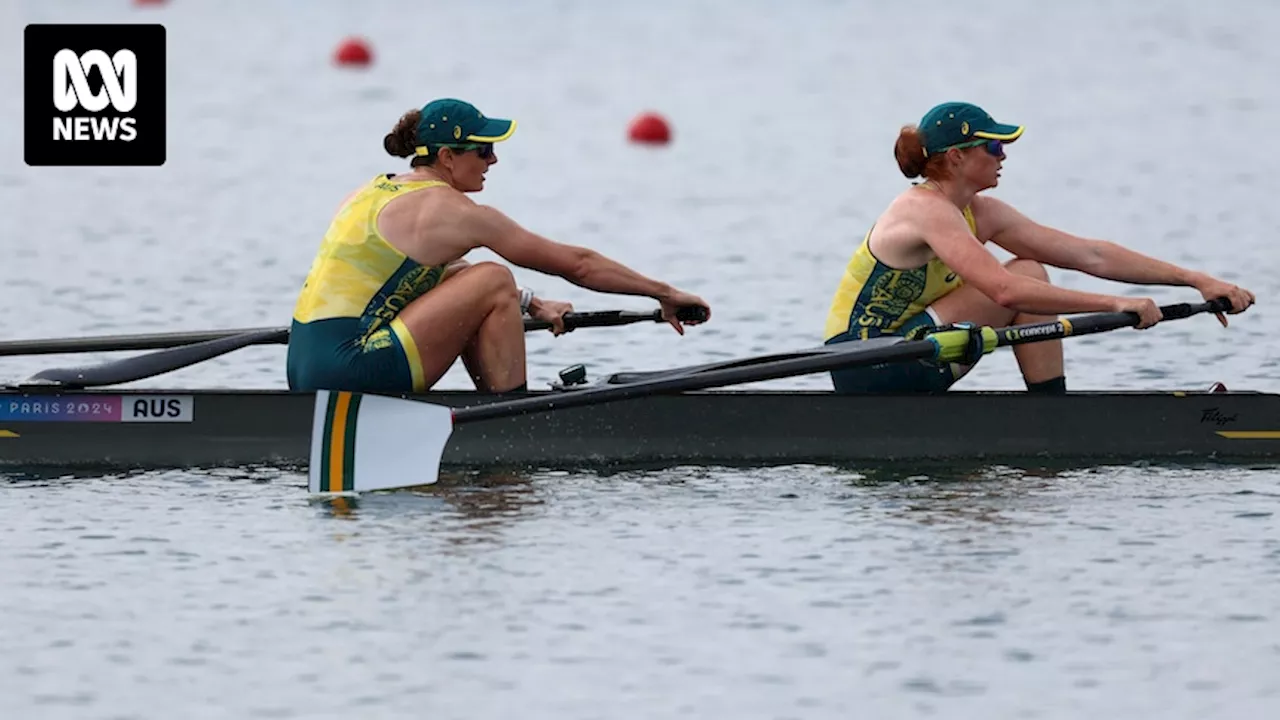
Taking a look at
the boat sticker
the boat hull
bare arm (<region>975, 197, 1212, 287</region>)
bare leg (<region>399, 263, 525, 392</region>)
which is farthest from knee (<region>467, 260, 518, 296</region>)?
bare arm (<region>975, 197, 1212, 287</region>)

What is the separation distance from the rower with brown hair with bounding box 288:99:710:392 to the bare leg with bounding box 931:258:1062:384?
42.4 inches

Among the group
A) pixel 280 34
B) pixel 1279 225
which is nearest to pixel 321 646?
pixel 1279 225

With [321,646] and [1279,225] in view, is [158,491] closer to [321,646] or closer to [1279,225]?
[321,646]

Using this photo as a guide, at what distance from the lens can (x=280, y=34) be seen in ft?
123

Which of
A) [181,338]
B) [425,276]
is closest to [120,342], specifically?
[181,338]

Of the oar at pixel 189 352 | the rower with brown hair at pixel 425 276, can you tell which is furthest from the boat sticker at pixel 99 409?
the rower with brown hair at pixel 425 276

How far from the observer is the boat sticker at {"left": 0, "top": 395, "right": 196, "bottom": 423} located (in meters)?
10.4

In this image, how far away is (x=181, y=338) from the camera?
11555mm

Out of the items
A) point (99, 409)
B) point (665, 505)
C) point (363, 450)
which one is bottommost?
point (665, 505)

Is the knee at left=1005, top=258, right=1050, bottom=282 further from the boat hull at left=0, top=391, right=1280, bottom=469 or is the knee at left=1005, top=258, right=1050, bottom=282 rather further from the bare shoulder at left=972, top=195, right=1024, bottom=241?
the boat hull at left=0, top=391, right=1280, bottom=469

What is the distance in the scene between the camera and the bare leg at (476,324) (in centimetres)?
1028

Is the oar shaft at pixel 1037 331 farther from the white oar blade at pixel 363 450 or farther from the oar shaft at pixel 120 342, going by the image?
the oar shaft at pixel 120 342

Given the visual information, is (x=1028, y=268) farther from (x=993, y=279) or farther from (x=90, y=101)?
(x=90, y=101)

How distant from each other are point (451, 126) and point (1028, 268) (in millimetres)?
2150
